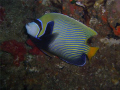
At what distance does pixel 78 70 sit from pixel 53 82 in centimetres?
80

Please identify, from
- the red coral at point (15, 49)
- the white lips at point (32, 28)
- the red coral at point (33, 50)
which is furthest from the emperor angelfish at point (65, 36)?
the red coral at point (15, 49)

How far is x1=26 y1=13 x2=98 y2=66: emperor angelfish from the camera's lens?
197 cm

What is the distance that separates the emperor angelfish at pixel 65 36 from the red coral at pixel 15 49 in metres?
0.87

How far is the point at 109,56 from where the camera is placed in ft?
9.70

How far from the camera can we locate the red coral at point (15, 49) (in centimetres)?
259

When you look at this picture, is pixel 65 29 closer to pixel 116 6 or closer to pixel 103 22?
pixel 103 22

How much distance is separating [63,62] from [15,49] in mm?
1395

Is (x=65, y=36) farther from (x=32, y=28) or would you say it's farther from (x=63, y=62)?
(x=63, y=62)

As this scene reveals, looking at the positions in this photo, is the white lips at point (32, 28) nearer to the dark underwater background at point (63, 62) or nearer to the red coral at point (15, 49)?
the dark underwater background at point (63, 62)

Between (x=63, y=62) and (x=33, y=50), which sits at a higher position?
(x=33, y=50)

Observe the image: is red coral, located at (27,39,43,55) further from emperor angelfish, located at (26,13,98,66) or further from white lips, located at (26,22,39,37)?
white lips, located at (26,22,39,37)

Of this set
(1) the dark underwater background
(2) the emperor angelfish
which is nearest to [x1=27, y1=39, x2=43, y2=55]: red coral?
(1) the dark underwater background

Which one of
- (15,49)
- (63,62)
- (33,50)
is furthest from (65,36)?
(15,49)

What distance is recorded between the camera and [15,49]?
2.64 metres
